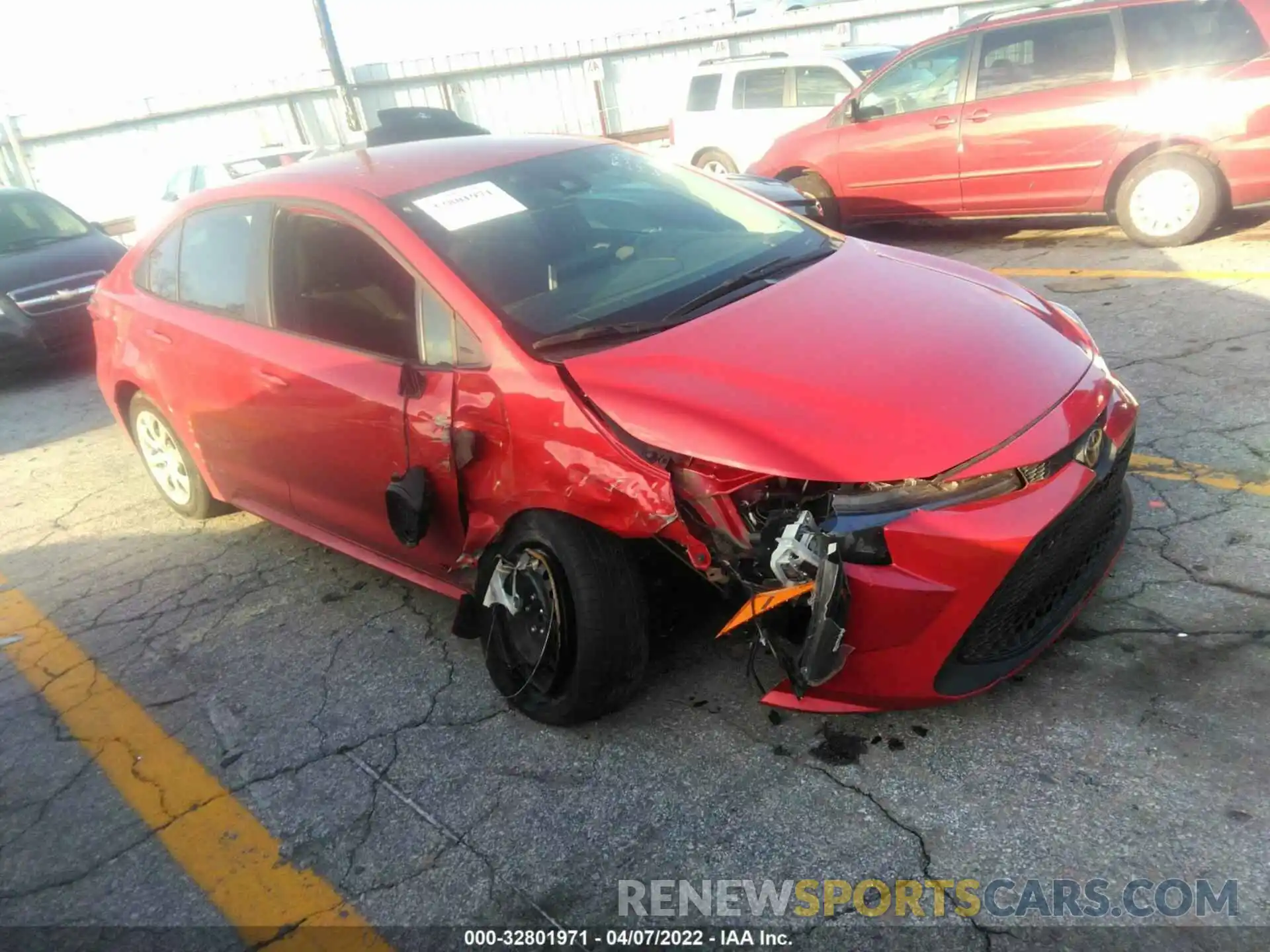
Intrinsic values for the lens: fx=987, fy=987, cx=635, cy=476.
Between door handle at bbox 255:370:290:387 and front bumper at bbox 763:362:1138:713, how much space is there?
6.88 feet

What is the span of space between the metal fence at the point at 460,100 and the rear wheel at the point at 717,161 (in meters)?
8.54

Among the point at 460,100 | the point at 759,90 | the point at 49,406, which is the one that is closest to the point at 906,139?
the point at 759,90

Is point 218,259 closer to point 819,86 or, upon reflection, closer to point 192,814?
point 192,814

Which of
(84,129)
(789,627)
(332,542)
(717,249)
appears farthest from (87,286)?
(84,129)

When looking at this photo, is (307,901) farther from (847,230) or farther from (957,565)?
(847,230)

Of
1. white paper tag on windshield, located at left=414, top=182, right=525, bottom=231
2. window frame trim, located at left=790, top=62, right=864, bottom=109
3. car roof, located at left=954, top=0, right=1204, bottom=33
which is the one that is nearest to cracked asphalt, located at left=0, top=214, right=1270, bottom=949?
white paper tag on windshield, located at left=414, top=182, right=525, bottom=231

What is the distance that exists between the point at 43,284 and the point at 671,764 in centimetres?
798

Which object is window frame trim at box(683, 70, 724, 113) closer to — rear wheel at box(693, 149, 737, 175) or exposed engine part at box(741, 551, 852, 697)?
rear wheel at box(693, 149, 737, 175)

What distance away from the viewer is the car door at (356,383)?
3.11 metres

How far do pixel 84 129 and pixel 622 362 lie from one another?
62.7ft

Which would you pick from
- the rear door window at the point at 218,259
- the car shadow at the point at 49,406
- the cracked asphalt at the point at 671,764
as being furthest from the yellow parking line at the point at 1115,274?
the car shadow at the point at 49,406

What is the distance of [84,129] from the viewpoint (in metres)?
18.0

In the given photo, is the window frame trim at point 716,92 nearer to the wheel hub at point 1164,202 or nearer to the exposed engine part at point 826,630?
the wheel hub at point 1164,202

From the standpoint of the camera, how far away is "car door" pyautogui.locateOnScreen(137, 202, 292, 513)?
148 inches
